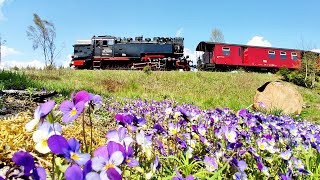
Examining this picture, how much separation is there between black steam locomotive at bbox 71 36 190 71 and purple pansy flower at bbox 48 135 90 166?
2893cm

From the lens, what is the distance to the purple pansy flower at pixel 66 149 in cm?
83

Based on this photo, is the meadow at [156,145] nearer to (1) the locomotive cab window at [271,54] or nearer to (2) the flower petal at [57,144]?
(2) the flower petal at [57,144]

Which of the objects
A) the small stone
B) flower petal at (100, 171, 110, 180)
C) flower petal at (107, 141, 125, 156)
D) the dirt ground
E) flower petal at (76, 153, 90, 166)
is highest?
flower petal at (107, 141, 125, 156)

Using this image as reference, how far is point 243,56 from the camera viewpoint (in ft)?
105

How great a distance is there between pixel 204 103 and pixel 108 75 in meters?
9.77

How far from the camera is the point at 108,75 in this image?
2159 cm

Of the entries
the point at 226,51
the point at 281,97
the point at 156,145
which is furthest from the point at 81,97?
the point at 226,51

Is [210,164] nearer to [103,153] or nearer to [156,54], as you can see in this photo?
[103,153]

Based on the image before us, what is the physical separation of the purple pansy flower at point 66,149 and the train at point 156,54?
2846cm

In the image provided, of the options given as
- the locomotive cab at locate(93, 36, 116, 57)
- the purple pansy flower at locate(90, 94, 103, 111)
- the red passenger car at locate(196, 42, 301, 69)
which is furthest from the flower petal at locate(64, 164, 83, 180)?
the red passenger car at locate(196, 42, 301, 69)

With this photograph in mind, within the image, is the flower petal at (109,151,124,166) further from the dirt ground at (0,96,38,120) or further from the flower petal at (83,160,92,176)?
the dirt ground at (0,96,38,120)

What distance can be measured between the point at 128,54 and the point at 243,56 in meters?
11.0

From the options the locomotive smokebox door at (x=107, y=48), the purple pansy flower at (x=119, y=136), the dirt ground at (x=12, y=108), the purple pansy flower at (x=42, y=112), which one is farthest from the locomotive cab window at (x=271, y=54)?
the purple pansy flower at (x=42, y=112)

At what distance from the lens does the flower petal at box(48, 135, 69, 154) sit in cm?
83
